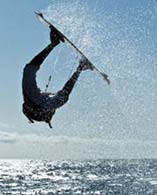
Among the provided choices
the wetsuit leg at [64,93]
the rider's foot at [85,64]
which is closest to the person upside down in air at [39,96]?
the wetsuit leg at [64,93]

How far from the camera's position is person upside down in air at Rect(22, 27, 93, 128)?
76.8 feet

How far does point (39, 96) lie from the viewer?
23562 mm

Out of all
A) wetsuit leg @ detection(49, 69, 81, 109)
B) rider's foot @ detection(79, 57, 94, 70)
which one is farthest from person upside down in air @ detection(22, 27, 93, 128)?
rider's foot @ detection(79, 57, 94, 70)

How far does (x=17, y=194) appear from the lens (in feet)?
431

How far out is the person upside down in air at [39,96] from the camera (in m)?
23.4

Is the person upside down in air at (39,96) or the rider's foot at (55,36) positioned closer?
the person upside down in air at (39,96)

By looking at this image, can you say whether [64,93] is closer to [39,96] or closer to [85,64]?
[39,96]

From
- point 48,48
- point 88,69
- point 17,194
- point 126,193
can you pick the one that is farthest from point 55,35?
point 17,194

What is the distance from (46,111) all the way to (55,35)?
3548mm

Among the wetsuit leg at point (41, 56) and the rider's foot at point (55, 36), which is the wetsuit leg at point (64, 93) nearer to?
the wetsuit leg at point (41, 56)

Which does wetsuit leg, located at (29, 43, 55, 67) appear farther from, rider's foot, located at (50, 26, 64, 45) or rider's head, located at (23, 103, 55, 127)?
rider's head, located at (23, 103, 55, 127)

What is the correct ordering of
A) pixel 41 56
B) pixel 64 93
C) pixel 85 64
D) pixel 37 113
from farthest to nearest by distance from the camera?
1. pixel 85 64
2. pixel 64 93
3. pixel 41 56
4. pixel 37 113

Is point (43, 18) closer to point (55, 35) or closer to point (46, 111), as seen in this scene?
point (55, 35)

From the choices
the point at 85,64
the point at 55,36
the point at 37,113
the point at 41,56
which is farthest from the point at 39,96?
the point at 85,64
